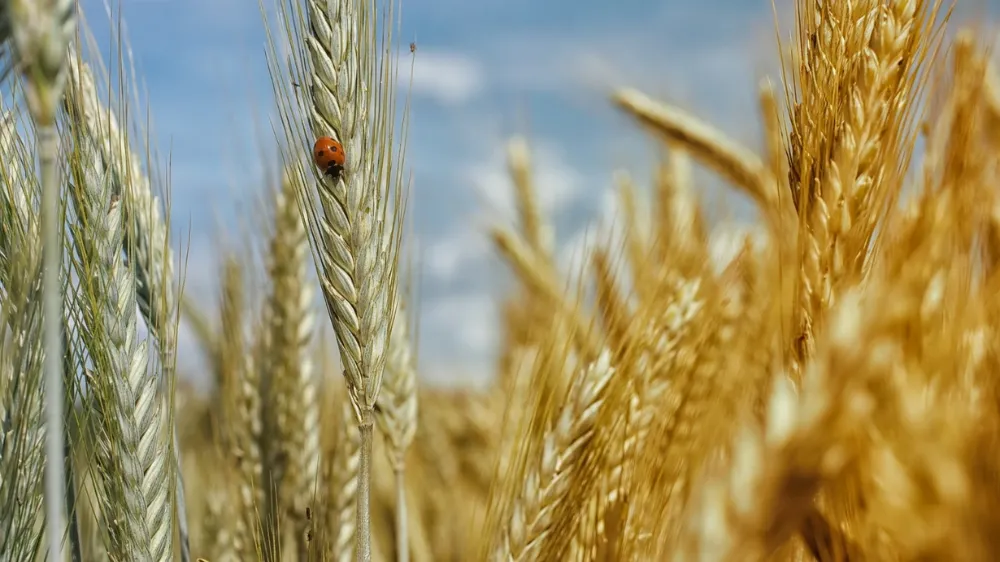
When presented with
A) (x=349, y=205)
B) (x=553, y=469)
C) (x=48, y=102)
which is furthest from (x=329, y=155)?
(x=553, y=469)

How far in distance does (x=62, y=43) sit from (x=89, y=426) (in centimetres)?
53

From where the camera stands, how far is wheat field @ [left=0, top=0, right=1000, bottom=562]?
53 centimetres

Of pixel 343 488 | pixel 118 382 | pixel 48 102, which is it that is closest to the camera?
pixel 48 102

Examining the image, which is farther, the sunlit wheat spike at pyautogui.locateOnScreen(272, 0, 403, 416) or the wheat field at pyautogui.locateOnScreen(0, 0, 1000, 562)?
the sunlit wheat spike at pyautogui.locateOnScreen(272, 0, 403, 416)

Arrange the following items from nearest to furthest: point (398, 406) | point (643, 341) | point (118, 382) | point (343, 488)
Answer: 1. point (118, 382)
2. point (643, 341)
3. point (398, 406)
4. point (343, 488)

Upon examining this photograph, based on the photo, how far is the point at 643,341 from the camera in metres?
1.08

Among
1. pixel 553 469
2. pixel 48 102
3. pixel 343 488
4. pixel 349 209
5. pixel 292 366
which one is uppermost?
pixel 48 102

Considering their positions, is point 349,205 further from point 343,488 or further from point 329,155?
point 343,488

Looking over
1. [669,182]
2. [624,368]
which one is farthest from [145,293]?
[669,182]

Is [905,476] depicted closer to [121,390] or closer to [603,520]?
[603,520]

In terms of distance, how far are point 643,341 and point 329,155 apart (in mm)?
485

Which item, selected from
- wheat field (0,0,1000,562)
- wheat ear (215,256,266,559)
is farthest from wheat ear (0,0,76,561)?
wheat ear (215,256,266,559)

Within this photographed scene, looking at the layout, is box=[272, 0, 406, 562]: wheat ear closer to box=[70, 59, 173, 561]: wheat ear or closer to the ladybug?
the ladybug

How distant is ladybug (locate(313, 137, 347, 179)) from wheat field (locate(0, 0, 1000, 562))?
16 millimetres
